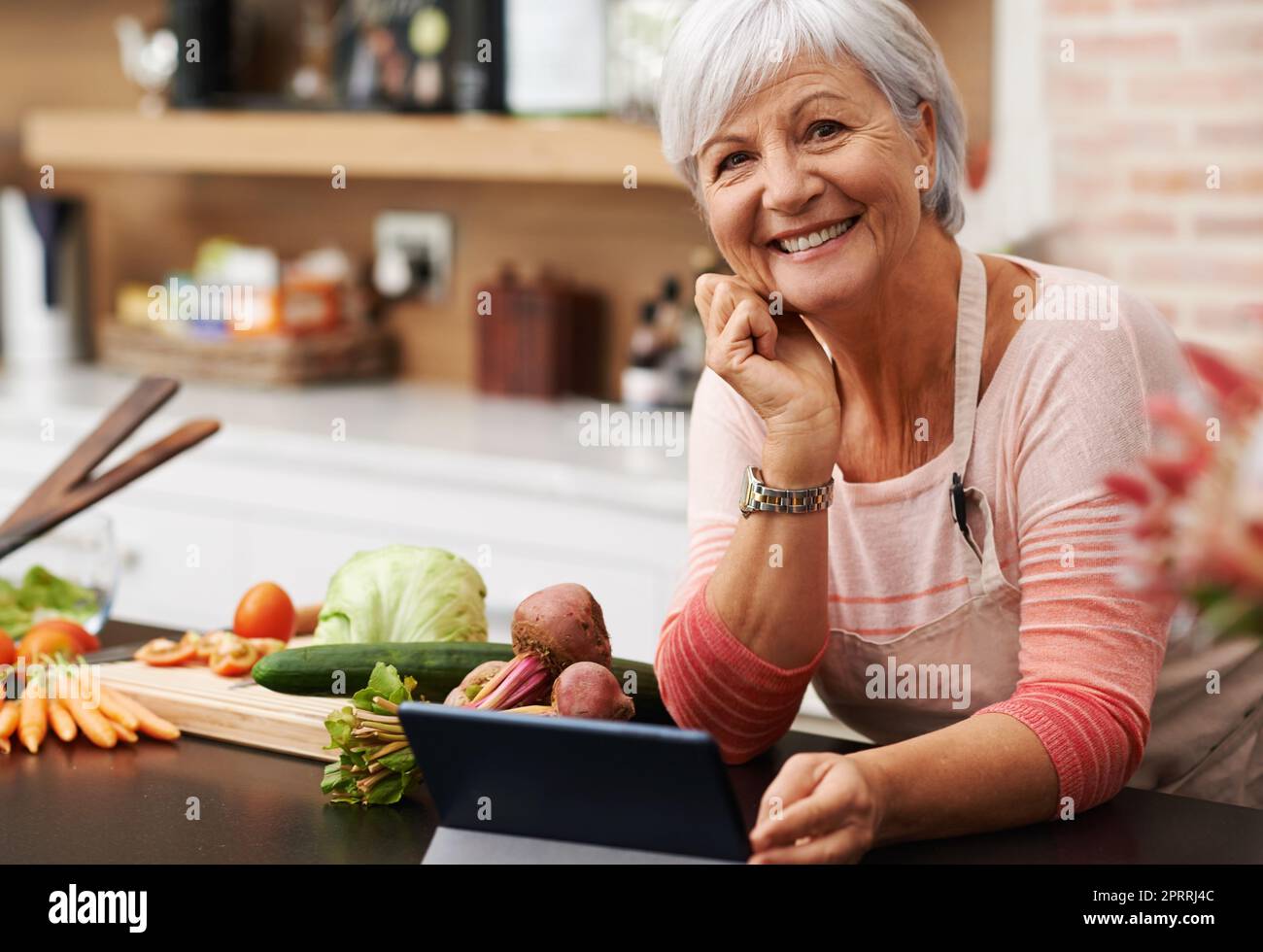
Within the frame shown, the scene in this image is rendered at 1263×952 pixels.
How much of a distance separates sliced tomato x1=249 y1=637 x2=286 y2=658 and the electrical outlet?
214cm

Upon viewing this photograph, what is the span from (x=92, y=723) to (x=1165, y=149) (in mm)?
1901

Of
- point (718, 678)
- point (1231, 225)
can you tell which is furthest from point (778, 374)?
point (1231, 225)

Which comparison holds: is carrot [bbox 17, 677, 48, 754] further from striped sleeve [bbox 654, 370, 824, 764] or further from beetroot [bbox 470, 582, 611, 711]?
striped sleeve [bbox 654, 370, 824, 764]

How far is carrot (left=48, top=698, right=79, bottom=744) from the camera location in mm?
1329

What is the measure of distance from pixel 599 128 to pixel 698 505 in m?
1.56

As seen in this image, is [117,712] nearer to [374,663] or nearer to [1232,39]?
[374,663]

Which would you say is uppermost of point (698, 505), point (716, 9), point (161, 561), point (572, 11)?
point (572, 11)

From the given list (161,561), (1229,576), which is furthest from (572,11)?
(1229,576)

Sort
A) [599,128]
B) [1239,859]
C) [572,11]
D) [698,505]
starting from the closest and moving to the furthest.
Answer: [1239,859], [698,505], [599,128], [572,11]

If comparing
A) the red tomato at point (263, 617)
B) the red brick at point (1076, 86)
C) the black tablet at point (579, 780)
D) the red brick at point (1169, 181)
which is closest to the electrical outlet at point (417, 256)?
the red brick at point (1076, 86)

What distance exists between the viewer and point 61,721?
1.34 meters

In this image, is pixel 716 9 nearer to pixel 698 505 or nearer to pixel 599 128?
pixel 698 505

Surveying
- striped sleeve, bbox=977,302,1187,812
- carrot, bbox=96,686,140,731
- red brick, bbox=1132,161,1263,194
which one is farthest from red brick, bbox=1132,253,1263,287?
carrot, bbox=96,686,140,731

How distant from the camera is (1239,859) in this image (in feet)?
3.53
